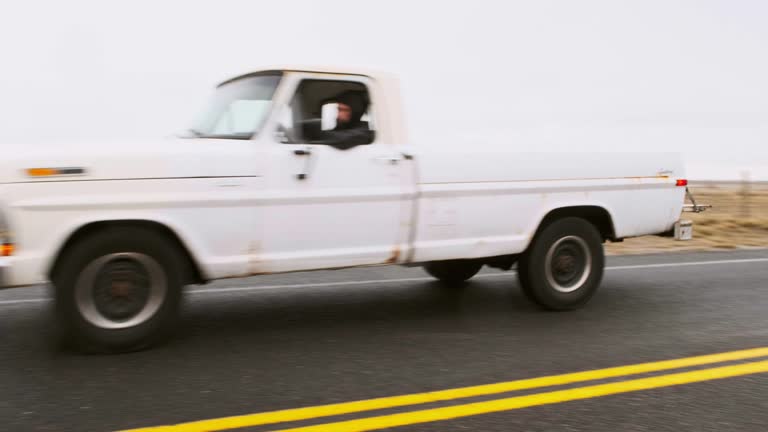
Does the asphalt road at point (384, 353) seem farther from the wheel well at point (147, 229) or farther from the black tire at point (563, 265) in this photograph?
the wheel well at point (147, 229)

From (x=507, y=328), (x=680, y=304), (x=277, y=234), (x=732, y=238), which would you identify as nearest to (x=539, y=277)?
(x=507, y=328)

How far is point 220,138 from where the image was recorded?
17.8 feet

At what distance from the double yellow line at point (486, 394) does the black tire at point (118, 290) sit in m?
1.46

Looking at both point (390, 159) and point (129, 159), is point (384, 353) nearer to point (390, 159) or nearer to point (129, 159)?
point (390, 159)

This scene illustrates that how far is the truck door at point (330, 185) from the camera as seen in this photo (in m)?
5.25

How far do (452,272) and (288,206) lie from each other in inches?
115

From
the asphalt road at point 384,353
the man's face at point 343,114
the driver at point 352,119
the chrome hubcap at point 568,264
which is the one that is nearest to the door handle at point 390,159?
the driver at point 352,119

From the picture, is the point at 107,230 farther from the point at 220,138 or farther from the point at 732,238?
the point at 732,238

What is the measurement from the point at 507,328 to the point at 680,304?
6.72 ft

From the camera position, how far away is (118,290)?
4.81 meters

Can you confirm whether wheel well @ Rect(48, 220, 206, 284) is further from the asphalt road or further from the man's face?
the man's face

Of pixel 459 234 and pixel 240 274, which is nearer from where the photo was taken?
pixel 240 274

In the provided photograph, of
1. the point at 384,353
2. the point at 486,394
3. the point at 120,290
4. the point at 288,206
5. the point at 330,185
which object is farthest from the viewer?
the point at 330,185

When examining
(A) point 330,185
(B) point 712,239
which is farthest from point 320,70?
(B) point 712,239
